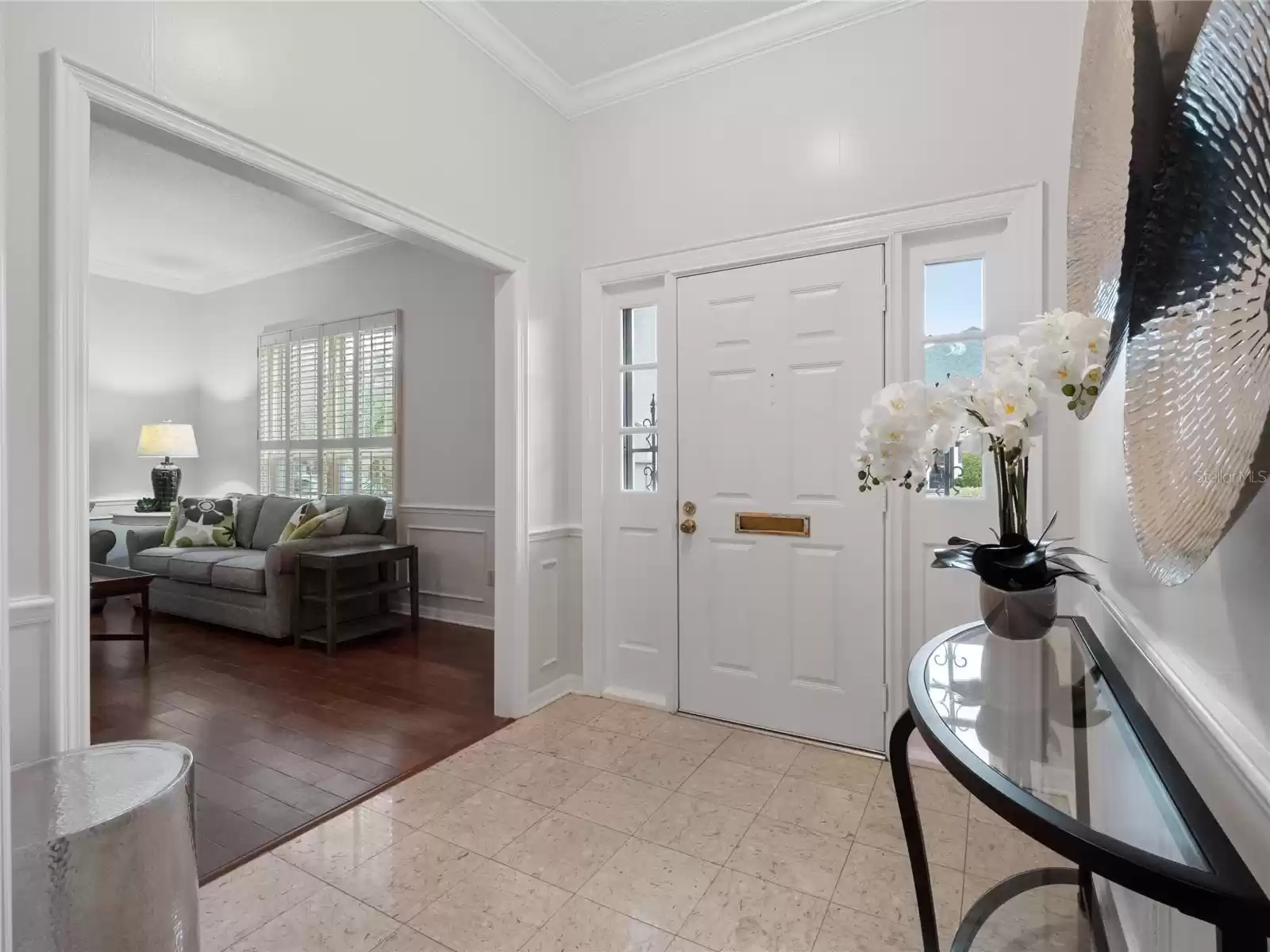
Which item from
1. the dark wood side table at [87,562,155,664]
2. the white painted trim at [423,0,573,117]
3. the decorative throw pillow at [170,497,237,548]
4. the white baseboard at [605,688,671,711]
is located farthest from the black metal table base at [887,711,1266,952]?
the decorative throw pillow at [170,497,237,548]

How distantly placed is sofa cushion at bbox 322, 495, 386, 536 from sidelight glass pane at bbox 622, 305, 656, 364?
99.6 inches

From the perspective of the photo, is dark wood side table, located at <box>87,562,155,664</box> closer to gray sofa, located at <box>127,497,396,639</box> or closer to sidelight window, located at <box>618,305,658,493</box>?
gray sofa, located at <box>127,497,396,639</box>

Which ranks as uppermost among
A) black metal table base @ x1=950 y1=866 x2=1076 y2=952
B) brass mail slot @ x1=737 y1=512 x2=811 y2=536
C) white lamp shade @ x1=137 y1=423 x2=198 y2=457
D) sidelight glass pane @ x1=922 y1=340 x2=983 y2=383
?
sidelight glass pane @ x1=922 y1=340 x2=983 y2=383

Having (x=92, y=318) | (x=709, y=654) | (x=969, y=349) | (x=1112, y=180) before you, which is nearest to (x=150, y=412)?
(x=92, y=318)

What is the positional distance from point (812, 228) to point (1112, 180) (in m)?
1.63

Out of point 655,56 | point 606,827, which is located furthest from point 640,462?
point 655,56

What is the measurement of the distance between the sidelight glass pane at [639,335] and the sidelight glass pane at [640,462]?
38 centimetres

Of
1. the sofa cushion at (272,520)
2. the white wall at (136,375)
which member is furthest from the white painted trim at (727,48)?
the white wall at (136,375)

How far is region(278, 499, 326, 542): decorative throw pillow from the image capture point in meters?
A: 4.45

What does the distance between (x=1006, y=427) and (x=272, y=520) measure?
5196mm

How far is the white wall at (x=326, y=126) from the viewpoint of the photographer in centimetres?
144

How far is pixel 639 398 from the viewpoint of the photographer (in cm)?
311

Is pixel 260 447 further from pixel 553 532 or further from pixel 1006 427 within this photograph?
pixel 1006 427

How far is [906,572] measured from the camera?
2.47 metres
